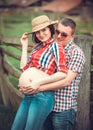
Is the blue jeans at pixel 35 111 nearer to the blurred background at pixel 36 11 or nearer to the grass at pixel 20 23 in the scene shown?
the grass at pixel 20 23

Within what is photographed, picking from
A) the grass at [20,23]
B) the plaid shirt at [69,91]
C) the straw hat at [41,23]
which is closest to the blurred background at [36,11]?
the grass at [20,23]

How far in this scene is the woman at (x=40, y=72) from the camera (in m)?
3.63

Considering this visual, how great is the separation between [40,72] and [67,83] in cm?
29

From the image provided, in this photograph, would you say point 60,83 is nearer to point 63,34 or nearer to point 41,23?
point 63,34

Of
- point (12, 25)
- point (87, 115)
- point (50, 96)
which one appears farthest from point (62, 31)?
point (12, 25)

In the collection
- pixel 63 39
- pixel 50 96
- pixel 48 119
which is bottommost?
pixel 48 119

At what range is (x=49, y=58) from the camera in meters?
3.70

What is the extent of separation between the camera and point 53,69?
372 cm

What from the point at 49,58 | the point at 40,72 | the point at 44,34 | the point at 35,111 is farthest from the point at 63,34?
the point at 35,111

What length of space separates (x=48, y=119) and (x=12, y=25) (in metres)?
13.1

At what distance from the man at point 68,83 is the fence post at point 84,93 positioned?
0.65 meters

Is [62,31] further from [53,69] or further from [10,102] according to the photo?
[10,102]

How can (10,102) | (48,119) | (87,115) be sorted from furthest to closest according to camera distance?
(10,102) < (87,115) < (48,119)

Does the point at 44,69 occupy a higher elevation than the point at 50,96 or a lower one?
higher
